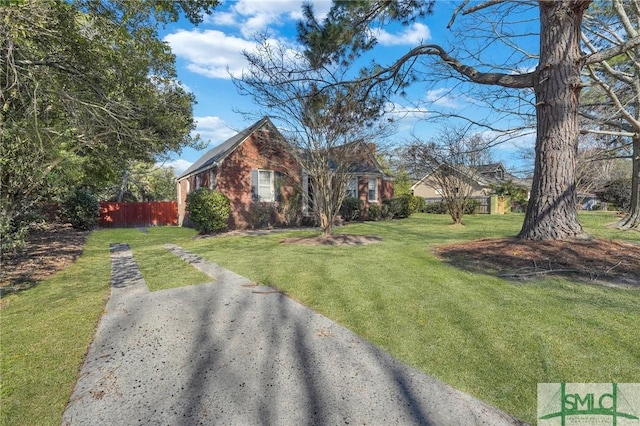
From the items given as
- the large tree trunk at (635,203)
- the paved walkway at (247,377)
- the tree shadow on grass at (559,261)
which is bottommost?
the paved walkway at (247,377)

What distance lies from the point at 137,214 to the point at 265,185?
12.0 metres

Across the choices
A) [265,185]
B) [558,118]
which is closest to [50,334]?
[558,118]

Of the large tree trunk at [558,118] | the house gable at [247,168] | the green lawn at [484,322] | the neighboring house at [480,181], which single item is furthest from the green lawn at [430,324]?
the house gable at [247,168]

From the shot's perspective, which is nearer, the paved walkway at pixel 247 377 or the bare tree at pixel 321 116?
the paved walkway at pixel 247 377

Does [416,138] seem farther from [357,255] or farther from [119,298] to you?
[119,298]

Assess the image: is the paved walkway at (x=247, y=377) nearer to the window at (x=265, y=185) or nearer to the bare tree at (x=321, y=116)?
the bare tree at (x=321, y=116)

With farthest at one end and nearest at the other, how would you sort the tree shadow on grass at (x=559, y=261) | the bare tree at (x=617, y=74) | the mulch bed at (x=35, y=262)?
Result: the bare tree at (x=617, y=74) → the mulch bed at (x=35, y=262) → the tree shadow on grass at (x=559, y=261)

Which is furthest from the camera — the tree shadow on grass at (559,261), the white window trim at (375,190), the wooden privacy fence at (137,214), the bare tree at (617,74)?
the wooden privacy fence at (137,214)

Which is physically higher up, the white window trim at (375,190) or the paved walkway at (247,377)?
the white window trim at (375,190)

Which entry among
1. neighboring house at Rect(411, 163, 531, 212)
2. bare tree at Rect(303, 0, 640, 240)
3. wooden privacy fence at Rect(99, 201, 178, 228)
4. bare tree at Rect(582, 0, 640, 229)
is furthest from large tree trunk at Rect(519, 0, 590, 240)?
wooden privacy fence at Rect(99, 201, 178, 228)

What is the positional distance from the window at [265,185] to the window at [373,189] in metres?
7.32

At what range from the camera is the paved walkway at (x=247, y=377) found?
2213 mm

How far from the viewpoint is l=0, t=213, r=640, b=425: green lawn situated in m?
2.50

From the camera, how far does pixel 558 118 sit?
602 centimetres
